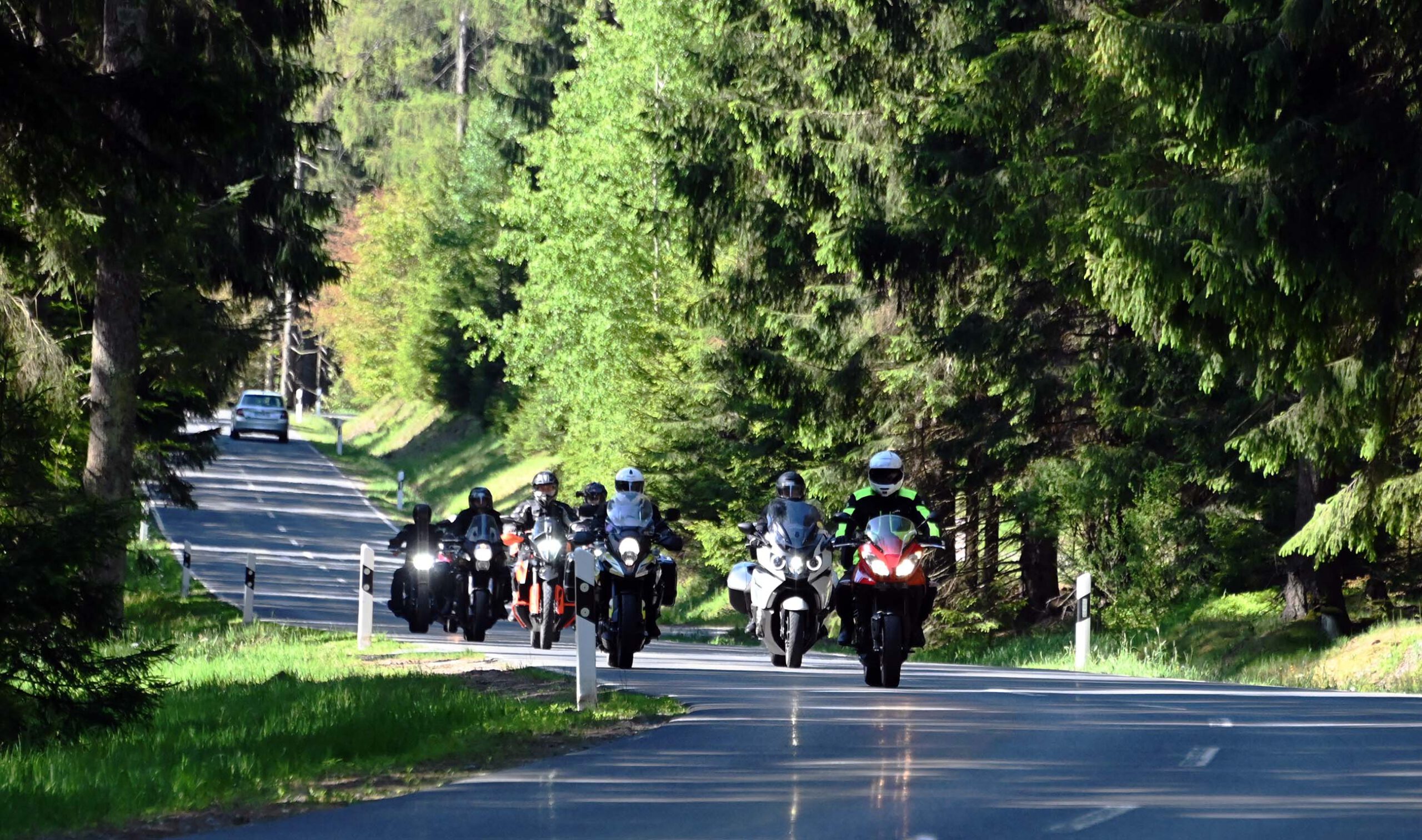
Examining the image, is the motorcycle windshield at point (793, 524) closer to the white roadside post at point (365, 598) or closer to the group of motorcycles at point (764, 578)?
the group of motorcycles at point (764, 578)

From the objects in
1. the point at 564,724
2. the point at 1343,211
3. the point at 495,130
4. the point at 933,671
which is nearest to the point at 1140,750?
the point at 564,724

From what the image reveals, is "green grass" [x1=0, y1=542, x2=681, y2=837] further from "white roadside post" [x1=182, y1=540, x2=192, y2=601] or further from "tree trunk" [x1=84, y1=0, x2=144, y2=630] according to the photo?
"white roadside post" [x1=182, y1=540, x2=192, y2=601]

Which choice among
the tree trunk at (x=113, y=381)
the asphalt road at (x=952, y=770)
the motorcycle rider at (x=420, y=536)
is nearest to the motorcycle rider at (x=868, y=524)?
the asphalt road at (x=952, y=770)

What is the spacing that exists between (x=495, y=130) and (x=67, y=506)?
2327 inches

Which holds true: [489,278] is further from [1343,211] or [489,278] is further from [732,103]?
[1343,211]

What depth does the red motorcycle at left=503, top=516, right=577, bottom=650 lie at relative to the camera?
19562 mm

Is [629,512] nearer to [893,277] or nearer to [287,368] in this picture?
[893,277]

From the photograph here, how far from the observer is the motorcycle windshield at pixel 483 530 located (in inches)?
848

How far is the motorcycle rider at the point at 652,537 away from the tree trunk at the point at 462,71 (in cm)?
6350

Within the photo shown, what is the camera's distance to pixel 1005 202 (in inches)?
939

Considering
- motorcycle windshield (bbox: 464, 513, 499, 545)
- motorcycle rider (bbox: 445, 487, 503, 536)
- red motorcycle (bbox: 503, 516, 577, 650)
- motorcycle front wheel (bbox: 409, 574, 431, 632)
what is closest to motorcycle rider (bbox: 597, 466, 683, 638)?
red motorcycle (bbox: 503, 516, 577, 650)

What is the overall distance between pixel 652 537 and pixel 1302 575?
12.9m

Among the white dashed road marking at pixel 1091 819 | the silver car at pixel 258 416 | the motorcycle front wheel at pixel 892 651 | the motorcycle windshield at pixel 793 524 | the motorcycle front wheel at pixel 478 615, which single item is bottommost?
the white dashed road marking at pixel 1091 819

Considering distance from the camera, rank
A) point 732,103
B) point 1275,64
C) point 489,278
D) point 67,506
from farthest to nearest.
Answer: point 489,278 < point 732,103 < point 1275,64 < point 67,506
